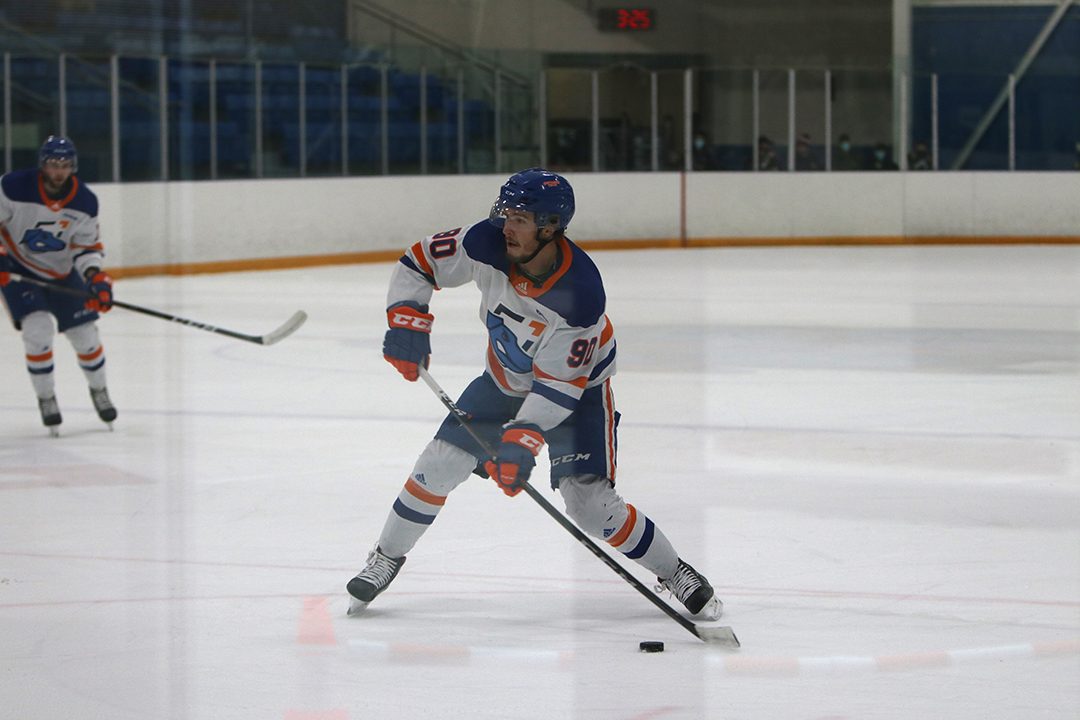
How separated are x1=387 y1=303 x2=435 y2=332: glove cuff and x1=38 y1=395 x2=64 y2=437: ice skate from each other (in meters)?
2.67

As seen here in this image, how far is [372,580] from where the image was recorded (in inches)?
133

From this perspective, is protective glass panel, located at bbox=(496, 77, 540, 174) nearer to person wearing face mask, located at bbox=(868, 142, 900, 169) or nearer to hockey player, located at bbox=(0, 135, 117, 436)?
person wearing face mask, located at bbox=(868, 142, 900, 169)

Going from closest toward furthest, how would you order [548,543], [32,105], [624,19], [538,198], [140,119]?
[538,198]
[548,543]
[32,105]
[140,119]
[624,19]

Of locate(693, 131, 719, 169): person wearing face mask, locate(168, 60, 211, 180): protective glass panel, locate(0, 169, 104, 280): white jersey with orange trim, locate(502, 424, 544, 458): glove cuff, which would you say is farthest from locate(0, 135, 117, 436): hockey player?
locate(693, 131, 719, 169): person wearing face mask

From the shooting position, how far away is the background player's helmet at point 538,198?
310 centimetres

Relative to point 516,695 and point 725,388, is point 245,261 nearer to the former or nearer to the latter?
point 725,388

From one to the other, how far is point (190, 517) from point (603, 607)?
55.1 inches

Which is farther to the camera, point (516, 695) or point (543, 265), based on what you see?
point (543, 265)

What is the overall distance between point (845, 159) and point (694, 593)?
40.3 ft

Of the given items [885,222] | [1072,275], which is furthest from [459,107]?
[1072,275]

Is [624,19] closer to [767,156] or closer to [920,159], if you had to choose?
[767,156]

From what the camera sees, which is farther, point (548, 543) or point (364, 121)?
point (364, 121)

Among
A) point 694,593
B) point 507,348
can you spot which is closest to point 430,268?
point 507,348

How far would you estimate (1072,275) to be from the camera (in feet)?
38.9
